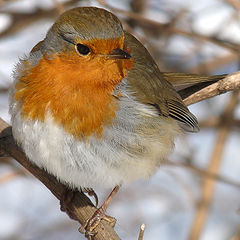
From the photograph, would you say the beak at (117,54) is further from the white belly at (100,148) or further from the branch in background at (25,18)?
the branch in background at (25,18)

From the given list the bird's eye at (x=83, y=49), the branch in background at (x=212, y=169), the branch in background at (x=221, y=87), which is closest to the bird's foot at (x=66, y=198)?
the bird's eye at (x=83, y=49)

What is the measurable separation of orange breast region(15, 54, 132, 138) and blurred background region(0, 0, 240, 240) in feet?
5.59

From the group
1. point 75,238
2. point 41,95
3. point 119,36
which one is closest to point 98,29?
point 119,36

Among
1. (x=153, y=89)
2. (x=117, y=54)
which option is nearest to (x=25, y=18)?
(x=153, y=89)

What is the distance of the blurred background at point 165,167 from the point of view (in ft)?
15.7

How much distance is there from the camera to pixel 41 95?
288cm

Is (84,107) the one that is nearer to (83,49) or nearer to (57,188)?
(83,49)

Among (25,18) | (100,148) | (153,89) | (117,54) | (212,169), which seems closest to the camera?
(117,54)

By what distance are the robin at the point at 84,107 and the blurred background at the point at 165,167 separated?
156 cm

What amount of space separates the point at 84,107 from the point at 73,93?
0.30ft

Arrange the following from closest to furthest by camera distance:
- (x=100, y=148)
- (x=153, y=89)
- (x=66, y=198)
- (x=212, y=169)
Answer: (x=100, y=148) < (x=66, y=198) < (x=153, y=89) < (x=212, y=169)

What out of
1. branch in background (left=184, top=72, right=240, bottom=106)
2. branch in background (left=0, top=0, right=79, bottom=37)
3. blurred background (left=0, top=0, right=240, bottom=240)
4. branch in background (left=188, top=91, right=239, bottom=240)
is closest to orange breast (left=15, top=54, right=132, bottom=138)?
branch in background (left=184, top=72, right=240, bottom=106)

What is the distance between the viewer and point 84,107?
2.88 meters

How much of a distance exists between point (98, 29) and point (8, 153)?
0.99m
